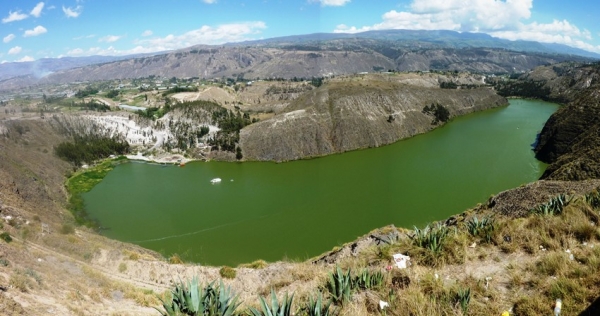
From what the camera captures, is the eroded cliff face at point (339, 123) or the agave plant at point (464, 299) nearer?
the agave plant at point (464, 299)

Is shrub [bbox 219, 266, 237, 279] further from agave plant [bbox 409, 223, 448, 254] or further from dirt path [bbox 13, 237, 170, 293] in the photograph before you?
agave plant [bbox 409, 223, 448, 254]

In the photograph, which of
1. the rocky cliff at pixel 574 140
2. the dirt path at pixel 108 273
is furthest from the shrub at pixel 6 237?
the rocky cliff at pixel 574 140

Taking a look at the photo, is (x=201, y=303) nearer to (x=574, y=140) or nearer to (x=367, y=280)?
(x=367, y=280)

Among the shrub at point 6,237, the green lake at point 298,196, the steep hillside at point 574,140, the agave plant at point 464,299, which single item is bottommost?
the green lake at point 298,196

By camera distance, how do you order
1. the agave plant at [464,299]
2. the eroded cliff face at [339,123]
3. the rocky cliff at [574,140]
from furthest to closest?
the eroded cliff face at [339,123]
the rocky cliff at [574,140]
the agave plant at [464,299]

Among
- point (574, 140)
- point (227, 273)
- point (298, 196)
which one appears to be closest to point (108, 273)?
point (227, 273)

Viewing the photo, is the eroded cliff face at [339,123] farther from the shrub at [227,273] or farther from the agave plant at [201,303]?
the agave plant at [201,303]
